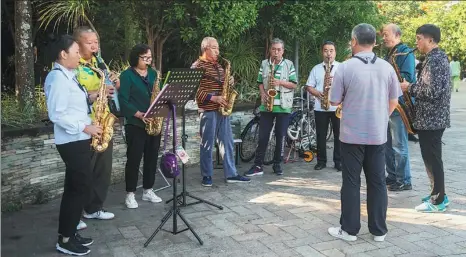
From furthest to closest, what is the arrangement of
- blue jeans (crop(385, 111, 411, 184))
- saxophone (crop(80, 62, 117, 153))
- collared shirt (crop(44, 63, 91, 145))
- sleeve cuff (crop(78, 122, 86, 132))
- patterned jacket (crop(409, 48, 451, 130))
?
blue jeans (crop(385, 111, 411, 184)) < patterned jacket (crop(409, 48, 451, 130)) < saxophone (crop(80, 62, 117, 153)) < sleeve cuff (crop(78, 122, 86, 132)) < collared shirt (crop(44, 63, 91, 145))

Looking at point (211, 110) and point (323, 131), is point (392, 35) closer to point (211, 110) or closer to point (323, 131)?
point (323, 131)

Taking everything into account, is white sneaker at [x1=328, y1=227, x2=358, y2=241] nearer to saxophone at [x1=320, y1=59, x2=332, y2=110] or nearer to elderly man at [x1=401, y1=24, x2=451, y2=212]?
elderly man at [x1=401, y1=24, x2=451, y2=212]

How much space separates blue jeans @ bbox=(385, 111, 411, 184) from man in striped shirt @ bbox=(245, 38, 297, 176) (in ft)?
4.43

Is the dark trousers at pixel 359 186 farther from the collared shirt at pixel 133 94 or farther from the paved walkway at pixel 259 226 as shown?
the collared shirt at pixel 133 94

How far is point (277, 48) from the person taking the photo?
6.10 meters

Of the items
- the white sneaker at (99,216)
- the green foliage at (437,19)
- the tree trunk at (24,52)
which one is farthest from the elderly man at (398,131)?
the green foliage at (437,19)

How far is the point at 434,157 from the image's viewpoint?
4738 millimetres

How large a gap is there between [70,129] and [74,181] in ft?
1.43

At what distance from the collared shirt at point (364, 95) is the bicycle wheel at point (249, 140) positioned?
10.3 feet

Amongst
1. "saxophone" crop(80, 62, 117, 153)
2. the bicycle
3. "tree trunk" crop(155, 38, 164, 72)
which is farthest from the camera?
"tree trunk" crop(155, 38, 164, 72)

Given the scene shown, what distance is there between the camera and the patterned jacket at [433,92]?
4.58 meters

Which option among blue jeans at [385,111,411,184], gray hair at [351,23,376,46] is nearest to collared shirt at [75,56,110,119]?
gray hair at [351,23,376,46]

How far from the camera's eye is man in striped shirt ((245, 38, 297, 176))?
20.1ft

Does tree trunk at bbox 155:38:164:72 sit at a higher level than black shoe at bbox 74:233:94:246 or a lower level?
higher
